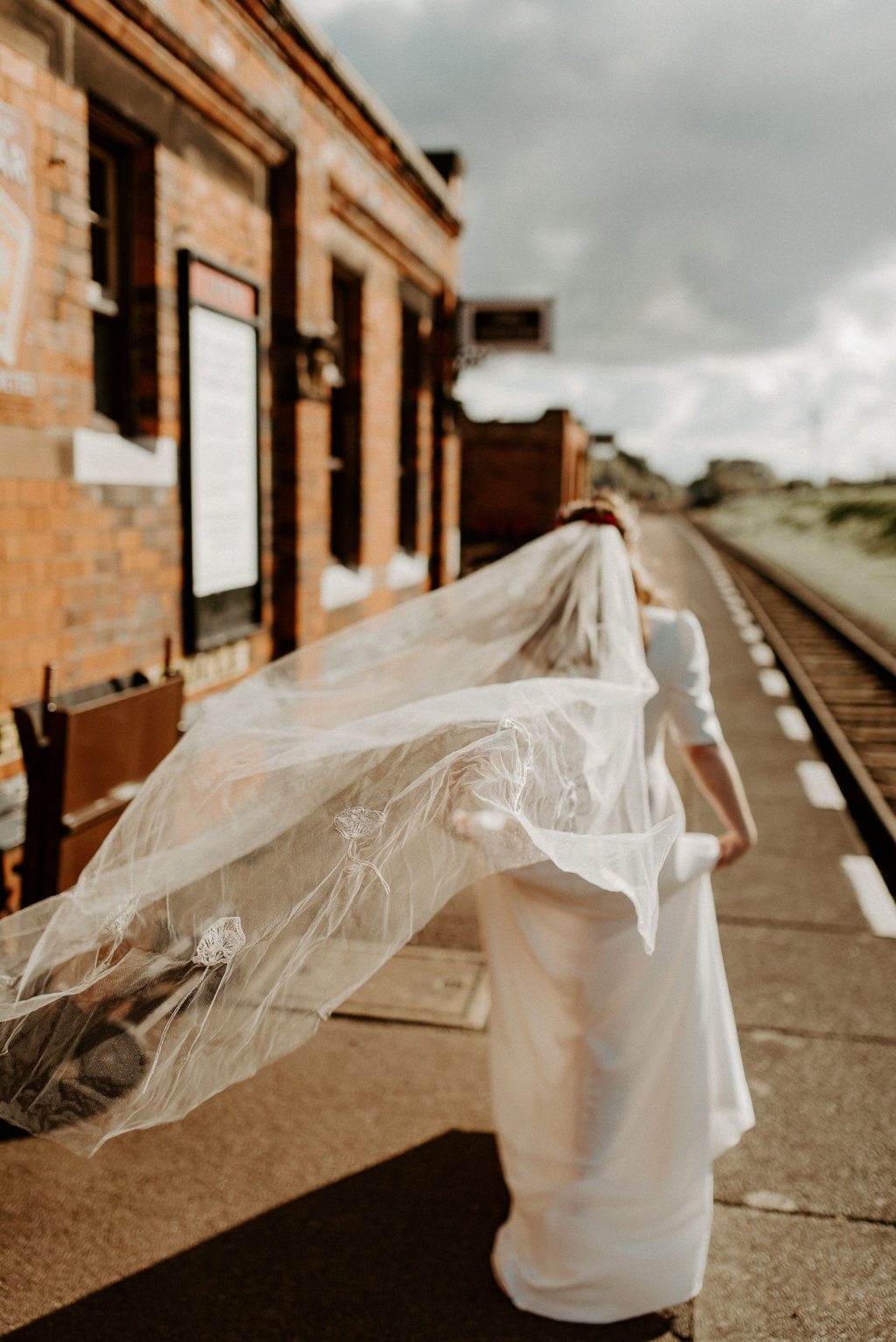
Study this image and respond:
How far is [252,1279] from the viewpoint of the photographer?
2.76m

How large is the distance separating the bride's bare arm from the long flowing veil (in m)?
0.22

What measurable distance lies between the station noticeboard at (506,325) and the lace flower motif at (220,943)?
10.1 metres

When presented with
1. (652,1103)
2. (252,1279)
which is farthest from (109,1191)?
(652,1103)

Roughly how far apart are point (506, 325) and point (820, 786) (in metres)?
6.59

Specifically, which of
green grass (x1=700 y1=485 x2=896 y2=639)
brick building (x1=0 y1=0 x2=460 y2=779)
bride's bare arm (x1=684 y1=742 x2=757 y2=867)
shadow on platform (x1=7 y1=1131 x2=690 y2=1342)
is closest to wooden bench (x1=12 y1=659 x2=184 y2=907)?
brick building (x1=0 y1=0 x2=460 y2=779)

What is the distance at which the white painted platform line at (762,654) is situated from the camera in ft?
44.2

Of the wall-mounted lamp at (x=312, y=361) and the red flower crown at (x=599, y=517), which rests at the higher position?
the wall-mounted lamp at (x=312, y=361)

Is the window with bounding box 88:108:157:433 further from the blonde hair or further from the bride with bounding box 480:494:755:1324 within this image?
the bride with bounding box 480:494:755:1324

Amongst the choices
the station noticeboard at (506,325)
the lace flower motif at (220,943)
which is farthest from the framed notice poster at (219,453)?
the station noticeboard at (506,325)

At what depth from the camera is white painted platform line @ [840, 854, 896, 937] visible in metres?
5.18

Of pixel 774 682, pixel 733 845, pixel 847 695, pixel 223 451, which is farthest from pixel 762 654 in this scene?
pixel 733 845

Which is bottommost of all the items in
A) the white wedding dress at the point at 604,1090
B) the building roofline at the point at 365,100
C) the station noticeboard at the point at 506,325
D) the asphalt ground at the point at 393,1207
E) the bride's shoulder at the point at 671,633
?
the asphalt ground at the point at 393,1207

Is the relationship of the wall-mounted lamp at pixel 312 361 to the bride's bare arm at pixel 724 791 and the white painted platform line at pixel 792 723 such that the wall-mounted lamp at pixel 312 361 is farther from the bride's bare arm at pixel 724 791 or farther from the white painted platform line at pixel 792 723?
the white painted platform line at pixel 792 723

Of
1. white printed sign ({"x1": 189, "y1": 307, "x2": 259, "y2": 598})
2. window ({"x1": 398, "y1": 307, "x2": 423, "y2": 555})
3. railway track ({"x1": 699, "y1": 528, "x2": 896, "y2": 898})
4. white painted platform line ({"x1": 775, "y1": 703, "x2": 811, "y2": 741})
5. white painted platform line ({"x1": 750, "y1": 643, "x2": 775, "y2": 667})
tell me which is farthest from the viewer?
white painted platform line ({"x1": 750, "y1": 643, "x2": 775, "y2": 667})
